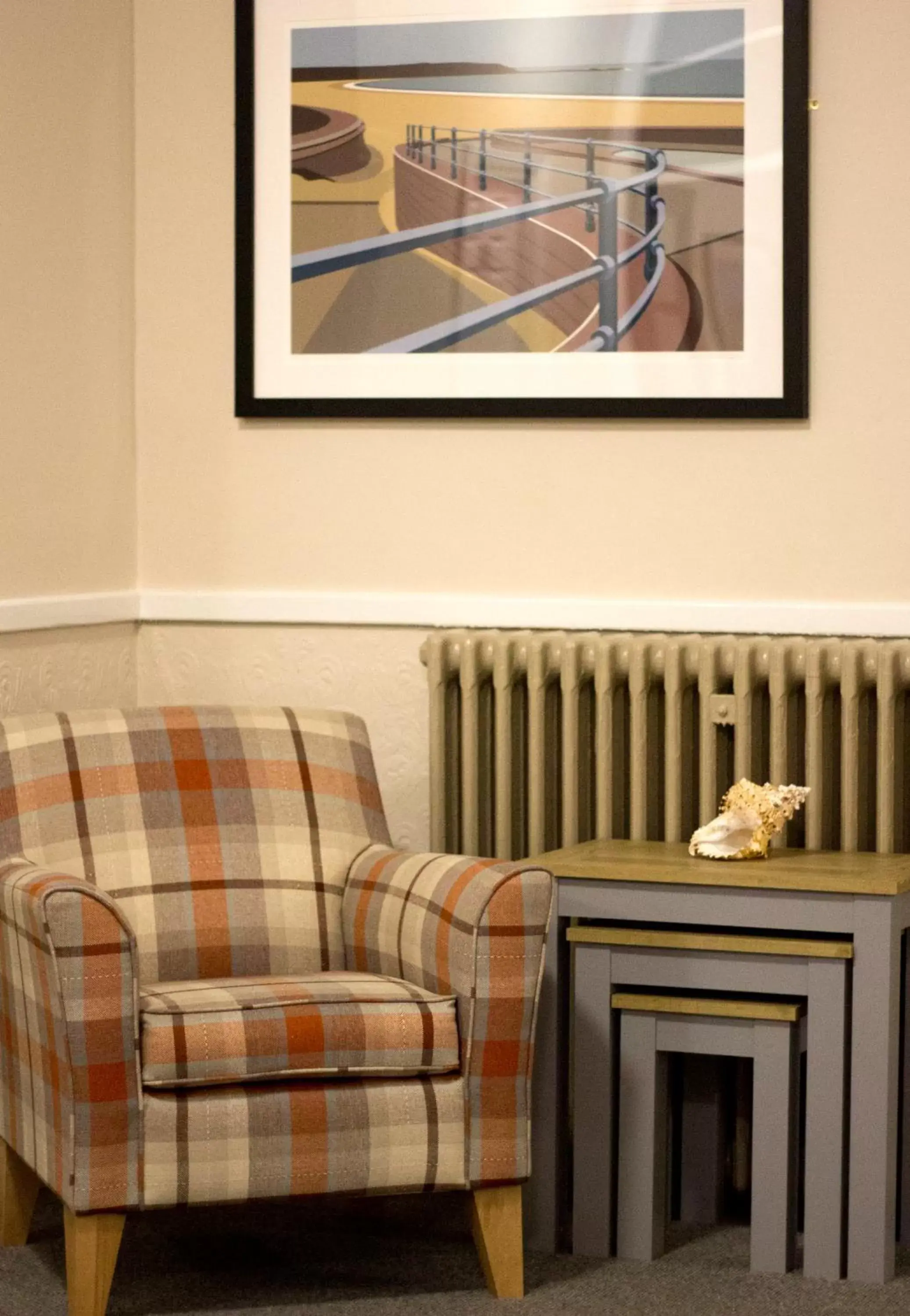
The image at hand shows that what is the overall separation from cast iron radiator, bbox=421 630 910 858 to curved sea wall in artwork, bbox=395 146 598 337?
618mm

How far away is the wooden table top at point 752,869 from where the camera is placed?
273 centimetres

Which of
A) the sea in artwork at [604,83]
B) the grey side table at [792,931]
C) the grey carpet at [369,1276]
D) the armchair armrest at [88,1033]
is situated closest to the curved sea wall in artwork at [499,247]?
the sea in artwork at [604,83]

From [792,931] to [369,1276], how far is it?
2.71ft

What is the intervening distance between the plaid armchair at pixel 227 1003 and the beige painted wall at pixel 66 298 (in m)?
0.56

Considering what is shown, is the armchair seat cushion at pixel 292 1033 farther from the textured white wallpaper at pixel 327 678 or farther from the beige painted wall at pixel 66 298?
the beige painted wall at pixel 66 298

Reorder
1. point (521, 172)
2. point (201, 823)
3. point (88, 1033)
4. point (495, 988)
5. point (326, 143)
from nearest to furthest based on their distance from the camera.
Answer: point (88, 1033) < point (495, 988) < point (201, 823) < point (521, 172) < point (326, 143)

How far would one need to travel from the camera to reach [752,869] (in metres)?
2.82

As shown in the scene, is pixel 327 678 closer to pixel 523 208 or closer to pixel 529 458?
pixel 529 458

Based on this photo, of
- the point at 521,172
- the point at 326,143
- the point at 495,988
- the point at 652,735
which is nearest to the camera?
the point at 495,988

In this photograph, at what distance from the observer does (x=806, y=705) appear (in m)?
3.15

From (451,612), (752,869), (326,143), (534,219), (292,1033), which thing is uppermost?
(326,143)

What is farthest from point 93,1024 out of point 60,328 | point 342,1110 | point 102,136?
point 102,136

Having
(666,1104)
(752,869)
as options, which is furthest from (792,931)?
(666,1104)

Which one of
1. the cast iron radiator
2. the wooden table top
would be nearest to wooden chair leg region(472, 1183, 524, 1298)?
the wooden table top
